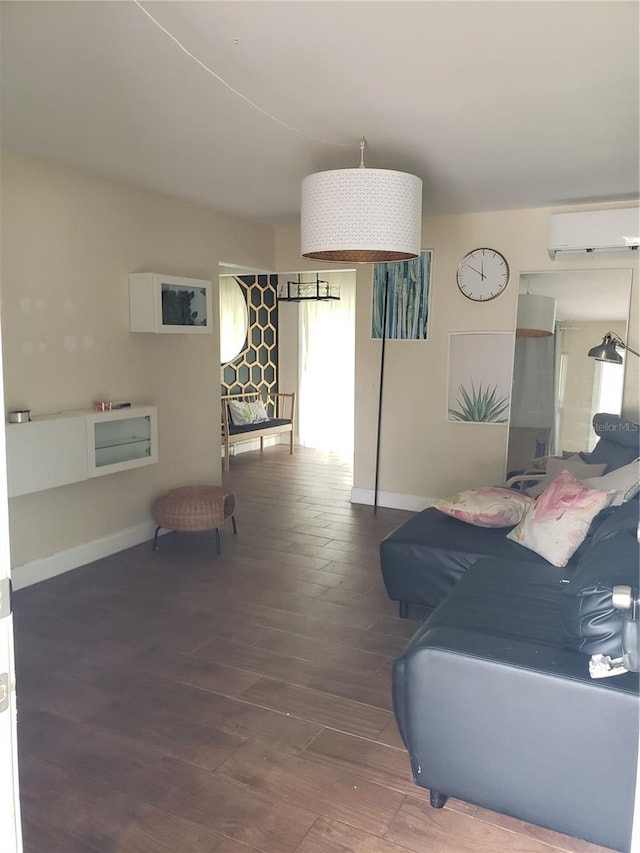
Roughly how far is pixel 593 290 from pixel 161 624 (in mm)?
3646

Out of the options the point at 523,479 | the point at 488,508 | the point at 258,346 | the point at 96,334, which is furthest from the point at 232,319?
→ the point at 488,508

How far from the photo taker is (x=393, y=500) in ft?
18.3

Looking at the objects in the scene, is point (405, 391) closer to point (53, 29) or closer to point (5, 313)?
point (5, 313)

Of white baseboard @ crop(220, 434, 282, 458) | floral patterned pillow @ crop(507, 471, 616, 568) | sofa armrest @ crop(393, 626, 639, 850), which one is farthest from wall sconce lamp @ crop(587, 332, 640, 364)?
white baseboard @ crop(220, 434, 282, 458)

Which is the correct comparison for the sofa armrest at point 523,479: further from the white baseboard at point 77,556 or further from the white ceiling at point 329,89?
the white baseboard at point 77,556

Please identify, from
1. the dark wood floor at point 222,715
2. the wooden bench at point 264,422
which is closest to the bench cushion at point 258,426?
the wooden bench at point 264,422

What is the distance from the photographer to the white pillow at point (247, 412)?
7.47 metres

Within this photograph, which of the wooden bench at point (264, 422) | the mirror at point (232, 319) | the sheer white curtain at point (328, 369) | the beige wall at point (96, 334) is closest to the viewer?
the beige wall at point (96, 334)

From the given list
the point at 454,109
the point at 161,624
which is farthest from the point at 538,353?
the point at 161,624

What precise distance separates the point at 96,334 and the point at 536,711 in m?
3.31

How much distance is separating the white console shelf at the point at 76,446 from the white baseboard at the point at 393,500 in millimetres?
2005

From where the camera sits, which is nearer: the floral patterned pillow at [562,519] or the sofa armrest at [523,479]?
the floral patterned pillow at [562,519]

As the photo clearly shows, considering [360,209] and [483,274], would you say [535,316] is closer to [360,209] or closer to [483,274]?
[483,274]

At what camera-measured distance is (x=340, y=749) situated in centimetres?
230
